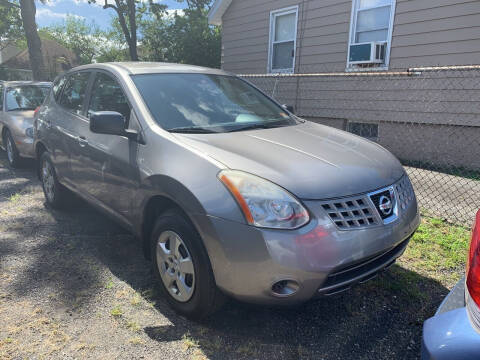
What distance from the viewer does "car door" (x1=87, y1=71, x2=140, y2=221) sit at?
9.44ft

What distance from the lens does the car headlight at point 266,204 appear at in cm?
206

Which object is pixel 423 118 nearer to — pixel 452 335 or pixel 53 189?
pixel 53 189

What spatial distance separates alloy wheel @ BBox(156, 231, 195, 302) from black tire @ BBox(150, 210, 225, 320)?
39 mm

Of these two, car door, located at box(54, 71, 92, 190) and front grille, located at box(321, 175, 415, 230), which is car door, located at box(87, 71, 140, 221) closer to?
car door, located at box(54, 71, 92, 190)

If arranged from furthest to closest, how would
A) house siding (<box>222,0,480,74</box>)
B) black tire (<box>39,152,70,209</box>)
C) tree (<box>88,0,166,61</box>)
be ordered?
1. tree (<box>88,0,166,61</box>)
2. house siding (<box>222,0,480,74</box>)
3. black tire (<box>39,152,70,209</box>)

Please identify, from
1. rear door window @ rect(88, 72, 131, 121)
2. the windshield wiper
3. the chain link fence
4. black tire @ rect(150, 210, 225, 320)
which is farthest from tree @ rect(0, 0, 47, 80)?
black tire @ rect(150, 210, 225, 320)

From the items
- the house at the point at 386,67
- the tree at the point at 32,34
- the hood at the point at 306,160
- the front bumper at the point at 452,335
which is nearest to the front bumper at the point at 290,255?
the hood at the point at 306,160

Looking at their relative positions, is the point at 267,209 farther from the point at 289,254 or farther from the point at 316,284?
the point at 316,284

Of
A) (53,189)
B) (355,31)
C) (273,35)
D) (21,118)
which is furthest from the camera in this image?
(273,35)

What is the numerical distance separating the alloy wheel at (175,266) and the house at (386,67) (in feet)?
13.6

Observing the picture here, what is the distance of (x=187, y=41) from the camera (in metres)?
19.0

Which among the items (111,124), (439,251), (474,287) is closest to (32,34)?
(111,124)

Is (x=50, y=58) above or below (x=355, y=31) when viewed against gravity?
above

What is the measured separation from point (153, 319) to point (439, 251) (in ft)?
8.75
